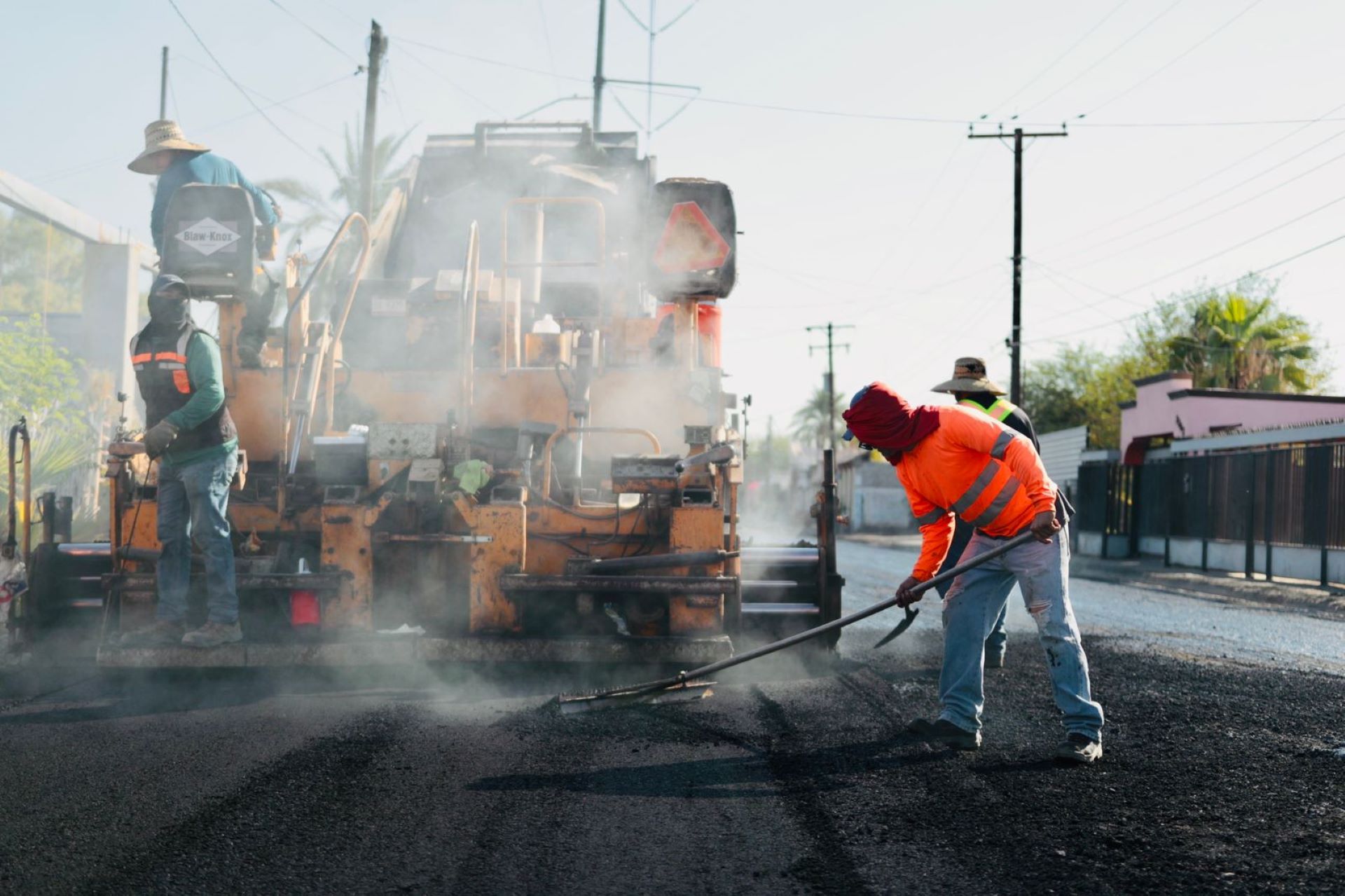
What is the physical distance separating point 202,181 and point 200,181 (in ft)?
0.04

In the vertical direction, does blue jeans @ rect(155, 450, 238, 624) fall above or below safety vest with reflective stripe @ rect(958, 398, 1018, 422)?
below

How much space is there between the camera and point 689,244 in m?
6.75

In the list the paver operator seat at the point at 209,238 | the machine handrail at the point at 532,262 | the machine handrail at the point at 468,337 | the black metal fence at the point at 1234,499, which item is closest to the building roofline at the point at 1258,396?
the black metal fence at the point at 1234,499

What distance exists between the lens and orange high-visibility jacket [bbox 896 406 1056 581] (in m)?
4.60

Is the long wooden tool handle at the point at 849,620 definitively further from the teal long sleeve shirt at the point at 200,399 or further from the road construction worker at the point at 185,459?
the teal long sleeve shirt at the point at 200,399

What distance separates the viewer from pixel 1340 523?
49.6 ft

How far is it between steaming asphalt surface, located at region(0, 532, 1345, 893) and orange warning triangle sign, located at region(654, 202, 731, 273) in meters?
2.33

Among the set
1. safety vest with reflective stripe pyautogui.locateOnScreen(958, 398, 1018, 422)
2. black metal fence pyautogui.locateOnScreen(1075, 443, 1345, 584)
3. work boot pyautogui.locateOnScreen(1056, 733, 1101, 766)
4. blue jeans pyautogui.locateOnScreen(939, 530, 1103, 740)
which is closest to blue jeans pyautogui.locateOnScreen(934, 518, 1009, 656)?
safety vest with reflective stripe pyautogui.locateOnScreen(958, 398, 1018, 422)

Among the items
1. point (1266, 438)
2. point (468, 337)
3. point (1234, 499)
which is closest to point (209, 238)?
point (468, 337)

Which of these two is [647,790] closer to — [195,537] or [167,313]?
[195,537]

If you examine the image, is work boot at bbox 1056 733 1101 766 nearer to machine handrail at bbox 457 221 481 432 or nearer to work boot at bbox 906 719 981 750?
work boot at bbox 906 719 981 750

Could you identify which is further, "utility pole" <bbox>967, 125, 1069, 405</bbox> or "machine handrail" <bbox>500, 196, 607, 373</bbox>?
"utility pole" <bbox>967, 125, 1069, 405</bbox>

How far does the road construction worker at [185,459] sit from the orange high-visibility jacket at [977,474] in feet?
10.5

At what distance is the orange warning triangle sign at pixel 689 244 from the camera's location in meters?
6.74
